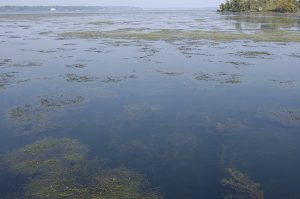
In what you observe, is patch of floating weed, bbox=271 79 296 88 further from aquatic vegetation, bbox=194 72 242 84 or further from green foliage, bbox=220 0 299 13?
green foliage, bbox=220 0 299 13

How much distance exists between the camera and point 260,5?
4407 inches

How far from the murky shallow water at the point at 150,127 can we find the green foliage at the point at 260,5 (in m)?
81.4

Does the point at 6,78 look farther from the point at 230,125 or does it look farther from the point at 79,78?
the point at 230,125

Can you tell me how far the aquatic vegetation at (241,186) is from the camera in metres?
7.77

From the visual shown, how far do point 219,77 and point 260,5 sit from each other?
102 m

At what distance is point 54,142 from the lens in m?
10.5

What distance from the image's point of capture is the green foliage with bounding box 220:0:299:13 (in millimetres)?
96812

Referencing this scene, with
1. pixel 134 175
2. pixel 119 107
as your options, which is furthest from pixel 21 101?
pixel 134 175

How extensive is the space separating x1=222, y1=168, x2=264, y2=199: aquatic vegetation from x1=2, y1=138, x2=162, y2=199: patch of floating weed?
5.15 ft

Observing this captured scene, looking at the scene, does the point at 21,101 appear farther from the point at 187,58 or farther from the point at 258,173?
the point at 187,58

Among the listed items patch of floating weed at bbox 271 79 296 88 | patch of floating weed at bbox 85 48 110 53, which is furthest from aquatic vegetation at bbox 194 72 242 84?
patch of floating weed at bbox 85 48 110 53

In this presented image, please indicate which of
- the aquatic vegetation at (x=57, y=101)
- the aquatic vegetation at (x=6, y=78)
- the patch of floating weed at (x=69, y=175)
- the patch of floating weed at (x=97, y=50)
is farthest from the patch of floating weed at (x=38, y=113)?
the patch of floating weed at (x=97, y=50)

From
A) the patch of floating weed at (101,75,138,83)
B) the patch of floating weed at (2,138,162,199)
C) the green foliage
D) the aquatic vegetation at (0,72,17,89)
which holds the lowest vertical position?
the patch of floating weed at (2,138,162,199)

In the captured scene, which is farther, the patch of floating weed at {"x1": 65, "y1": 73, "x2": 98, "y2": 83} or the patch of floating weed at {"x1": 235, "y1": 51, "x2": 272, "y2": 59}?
the patch of floating weed at {"x1": 235, "y1": 51, "x2": 272, "y2": 59}
